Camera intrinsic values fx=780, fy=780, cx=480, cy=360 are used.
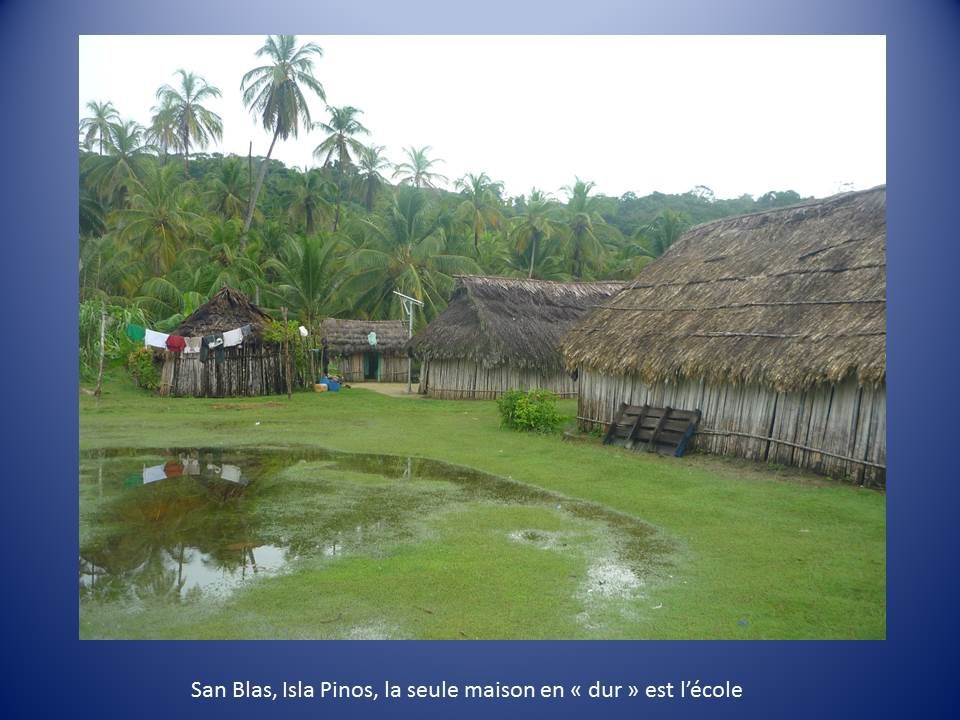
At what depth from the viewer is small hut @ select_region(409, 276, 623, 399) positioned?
14.9 m

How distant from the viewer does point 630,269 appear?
21.9 m

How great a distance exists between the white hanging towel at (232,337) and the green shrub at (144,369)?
1475 millimetres

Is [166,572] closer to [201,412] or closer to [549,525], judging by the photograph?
[549,525]

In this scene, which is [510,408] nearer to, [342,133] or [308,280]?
[308,280]

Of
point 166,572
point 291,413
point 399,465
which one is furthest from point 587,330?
point 166,572

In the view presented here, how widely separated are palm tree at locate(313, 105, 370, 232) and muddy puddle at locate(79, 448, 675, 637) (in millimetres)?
18069

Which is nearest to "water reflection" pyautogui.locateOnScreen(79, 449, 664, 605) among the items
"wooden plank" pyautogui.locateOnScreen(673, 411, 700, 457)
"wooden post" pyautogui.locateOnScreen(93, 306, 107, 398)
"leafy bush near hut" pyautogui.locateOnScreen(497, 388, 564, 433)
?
"wooden plank" pyautogui.locateOnScreen(673, 411, 700, 457)

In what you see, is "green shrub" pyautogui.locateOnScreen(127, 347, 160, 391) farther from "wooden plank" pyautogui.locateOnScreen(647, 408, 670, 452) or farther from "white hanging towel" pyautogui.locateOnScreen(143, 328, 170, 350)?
"wooden plank" pyautogui.locateOnScreen(647, 408, 670, 452)

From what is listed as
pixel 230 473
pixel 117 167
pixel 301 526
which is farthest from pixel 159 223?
pixel 301 526

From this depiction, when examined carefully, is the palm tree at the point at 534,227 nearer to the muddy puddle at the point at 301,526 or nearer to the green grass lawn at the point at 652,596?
the green grass lawn at the point at 652,596

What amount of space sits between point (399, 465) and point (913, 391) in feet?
16.9

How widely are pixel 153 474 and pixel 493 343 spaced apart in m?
7.93

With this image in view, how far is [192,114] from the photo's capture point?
Result: 78.6ft

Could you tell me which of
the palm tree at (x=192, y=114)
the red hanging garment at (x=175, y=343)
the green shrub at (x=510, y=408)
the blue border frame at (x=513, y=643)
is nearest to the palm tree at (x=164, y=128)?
the palm tree at (x=192, y=114)
